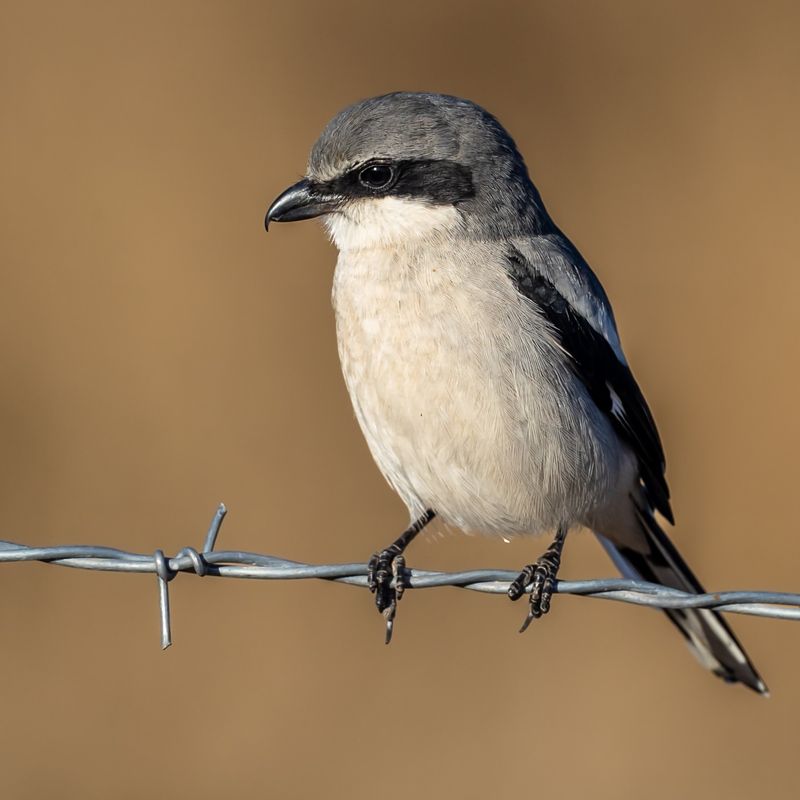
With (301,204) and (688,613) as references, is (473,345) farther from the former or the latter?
(688,613)

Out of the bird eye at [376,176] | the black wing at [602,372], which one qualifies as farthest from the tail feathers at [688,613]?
the bird eye at [376,176]

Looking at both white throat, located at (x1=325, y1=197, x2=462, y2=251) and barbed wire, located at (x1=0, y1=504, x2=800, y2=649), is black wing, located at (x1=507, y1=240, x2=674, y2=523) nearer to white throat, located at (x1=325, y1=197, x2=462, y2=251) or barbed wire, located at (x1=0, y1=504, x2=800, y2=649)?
white throat, located at (x1=325, y1=197, x2=462, y2=251)

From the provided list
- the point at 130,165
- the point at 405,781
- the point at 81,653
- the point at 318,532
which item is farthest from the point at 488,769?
the point at 130,165

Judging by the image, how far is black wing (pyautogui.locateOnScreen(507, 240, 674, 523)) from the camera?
3711 mm

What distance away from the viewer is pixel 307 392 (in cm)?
596

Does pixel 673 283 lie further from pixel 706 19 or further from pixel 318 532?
pixel 318 532

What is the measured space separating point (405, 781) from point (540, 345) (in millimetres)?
2454

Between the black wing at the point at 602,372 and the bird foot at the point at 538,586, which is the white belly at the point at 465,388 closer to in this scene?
the black wing at the point at 602,372

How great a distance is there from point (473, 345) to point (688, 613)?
1.31 m

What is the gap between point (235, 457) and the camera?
5.86m

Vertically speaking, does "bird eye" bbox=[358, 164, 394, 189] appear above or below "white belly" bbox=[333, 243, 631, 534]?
above

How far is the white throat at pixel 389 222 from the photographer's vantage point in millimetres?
3805

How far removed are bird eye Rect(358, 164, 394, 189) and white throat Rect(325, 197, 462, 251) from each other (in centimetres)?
5

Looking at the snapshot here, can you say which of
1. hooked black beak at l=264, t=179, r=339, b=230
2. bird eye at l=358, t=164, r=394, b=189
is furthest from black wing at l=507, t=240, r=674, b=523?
hooked black beak at l=264, t=179, r=339, b=230
